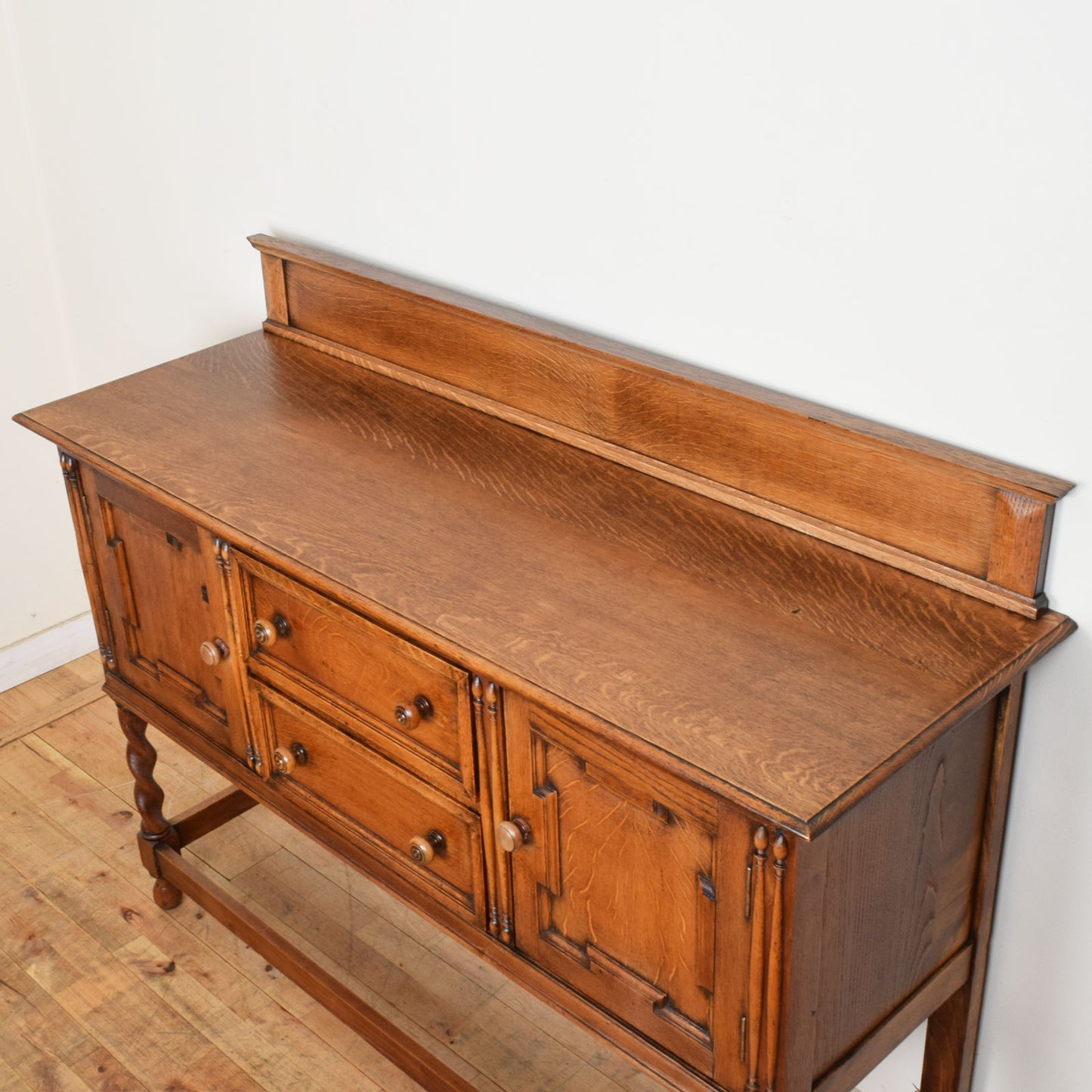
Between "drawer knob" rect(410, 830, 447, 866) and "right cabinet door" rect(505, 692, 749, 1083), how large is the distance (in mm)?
165

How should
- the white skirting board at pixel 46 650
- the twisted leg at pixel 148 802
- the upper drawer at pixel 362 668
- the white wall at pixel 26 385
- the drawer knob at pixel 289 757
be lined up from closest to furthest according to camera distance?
the upper drawer at pixel 362 668
the drawer knob at pixel 289 757
the twisted leg at pixel 148 802
the white wall at pixel 26 385
the white skirting board at pixel 46 650

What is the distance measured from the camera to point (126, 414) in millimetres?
2383

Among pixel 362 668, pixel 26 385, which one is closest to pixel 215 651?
pixel 362 668

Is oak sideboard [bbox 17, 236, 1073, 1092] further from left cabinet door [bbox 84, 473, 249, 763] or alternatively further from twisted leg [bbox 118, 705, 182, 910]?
twisted leg [bbox 118, 705, 182, 910]

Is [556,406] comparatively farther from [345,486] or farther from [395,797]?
[395,797]

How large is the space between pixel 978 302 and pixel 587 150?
2.17 ft

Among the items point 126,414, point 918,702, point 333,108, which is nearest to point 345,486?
point 126,414

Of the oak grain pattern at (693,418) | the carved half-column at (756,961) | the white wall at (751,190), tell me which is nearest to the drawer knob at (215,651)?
the oak grain pattern at (693,418)

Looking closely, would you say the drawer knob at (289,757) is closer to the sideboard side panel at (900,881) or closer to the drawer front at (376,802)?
the drawer front at (376,802)

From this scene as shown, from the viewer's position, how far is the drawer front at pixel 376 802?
6.45 feet

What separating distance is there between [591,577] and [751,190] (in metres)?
0.57

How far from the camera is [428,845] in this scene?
1.99m

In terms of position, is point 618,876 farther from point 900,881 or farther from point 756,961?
point 900,881

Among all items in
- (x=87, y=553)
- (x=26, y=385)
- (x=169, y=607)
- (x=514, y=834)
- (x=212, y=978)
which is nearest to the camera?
(x=514, y=834)
